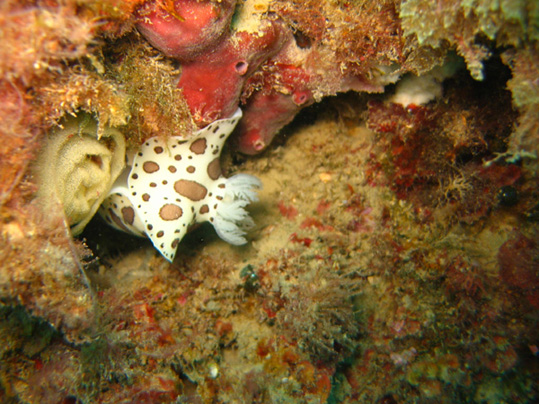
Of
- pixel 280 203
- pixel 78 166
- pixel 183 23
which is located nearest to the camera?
pixel 183 23

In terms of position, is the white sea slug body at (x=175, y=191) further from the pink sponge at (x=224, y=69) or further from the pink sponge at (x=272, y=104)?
the pink sponge at (x=272, y=104)

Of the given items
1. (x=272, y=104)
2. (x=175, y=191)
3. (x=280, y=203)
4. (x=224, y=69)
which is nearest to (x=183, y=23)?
(x=224, y=69)

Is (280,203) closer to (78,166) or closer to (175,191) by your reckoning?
(175,191)

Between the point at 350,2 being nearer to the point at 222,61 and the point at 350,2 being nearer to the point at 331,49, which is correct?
the point at 331,49

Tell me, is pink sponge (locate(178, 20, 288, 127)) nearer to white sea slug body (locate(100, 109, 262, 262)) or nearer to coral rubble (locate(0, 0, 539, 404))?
coral rubble (locate(0, 0, 539, 404))

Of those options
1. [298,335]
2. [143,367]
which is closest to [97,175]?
[143,367]

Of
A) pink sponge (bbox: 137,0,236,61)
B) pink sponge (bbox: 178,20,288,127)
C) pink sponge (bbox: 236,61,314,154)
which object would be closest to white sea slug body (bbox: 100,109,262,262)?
pink sponge (bbox: 178,20,288,127)

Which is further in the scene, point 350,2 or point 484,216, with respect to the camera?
point 484,216
